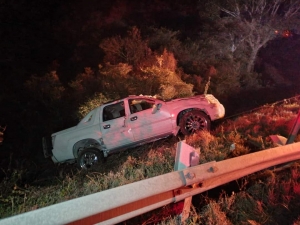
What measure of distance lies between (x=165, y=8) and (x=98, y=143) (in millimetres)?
19143

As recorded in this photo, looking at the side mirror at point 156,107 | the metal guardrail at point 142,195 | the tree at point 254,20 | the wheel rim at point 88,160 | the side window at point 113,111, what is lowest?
the metal guardrail at point 142,195

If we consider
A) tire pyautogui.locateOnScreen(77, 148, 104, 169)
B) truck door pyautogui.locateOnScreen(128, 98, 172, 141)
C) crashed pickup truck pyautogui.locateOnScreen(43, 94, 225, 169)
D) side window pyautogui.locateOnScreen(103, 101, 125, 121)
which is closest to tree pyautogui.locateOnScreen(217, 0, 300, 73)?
crashed pickup truck pyautogui.locateOnScreen(43, 94, 225, 169)

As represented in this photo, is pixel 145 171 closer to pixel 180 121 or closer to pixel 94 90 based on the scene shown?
pixel 180 121

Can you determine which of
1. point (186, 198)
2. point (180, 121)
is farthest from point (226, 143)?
point (186, 198)

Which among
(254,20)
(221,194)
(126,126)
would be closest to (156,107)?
(126,126)

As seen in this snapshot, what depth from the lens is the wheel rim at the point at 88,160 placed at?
29.8 ft

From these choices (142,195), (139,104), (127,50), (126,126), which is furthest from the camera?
(127,50)

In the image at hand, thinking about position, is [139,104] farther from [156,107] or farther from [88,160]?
[88,160]

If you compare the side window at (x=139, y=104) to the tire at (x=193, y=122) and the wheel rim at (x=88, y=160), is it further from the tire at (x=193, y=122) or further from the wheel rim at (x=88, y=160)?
the wheel rim at (x=88, y=160)

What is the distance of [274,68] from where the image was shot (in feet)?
72.0

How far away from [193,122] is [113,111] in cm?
213

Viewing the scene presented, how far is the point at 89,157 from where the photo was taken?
9.15 meters

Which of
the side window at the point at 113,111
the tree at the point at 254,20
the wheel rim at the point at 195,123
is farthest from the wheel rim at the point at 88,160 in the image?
the tree at the point at 254,20

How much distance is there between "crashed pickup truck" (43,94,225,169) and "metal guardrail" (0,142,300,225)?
4774mm
